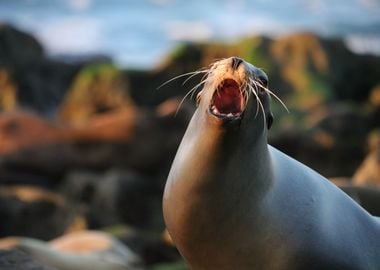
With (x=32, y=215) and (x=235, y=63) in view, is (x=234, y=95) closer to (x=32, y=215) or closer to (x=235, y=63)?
(x=235, y=63)

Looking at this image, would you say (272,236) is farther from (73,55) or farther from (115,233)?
(73,55)

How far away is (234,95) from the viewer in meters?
2.81

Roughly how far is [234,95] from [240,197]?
45 cm

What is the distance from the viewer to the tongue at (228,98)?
280 cm

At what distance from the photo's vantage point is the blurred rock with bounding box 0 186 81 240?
8820 millimetres

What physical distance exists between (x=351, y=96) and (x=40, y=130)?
26.9 ft

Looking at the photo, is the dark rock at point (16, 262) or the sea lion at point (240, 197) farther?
the dark rock at point (16, 262)

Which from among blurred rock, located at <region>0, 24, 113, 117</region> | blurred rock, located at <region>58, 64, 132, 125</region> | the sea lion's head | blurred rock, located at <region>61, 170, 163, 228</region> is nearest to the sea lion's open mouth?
the sea lion's head

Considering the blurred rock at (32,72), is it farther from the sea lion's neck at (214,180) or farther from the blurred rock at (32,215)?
the sea lion's neck at (214,180)

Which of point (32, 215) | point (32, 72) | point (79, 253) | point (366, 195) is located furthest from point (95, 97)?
point (366, 195)

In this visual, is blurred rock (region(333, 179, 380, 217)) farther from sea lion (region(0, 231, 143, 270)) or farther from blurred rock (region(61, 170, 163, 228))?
blurred rock (region(61, 170, 163, 228))

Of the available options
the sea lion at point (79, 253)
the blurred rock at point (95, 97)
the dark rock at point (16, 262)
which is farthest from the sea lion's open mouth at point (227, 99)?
the blurred rock at point (95, 97)

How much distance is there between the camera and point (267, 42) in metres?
16.0

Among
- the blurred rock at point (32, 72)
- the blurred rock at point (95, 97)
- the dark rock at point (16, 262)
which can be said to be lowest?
the dark rock at point (16, 262)
